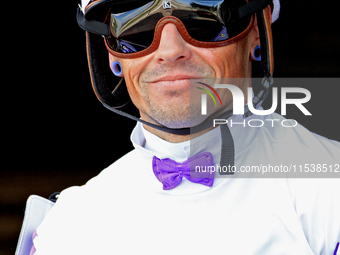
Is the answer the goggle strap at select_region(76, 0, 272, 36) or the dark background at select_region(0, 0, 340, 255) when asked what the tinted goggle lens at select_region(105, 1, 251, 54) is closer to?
the goggle strap at select_region(76, 0, 272, 36)

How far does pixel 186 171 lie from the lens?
158cm

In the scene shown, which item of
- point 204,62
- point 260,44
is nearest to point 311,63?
point 260,44

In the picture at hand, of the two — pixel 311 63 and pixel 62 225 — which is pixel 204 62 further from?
pixel 311 63

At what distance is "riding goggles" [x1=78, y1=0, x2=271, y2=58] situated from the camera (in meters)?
1.54

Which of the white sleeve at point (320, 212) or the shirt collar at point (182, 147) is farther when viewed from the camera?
the shirt collar at point (182, 147)

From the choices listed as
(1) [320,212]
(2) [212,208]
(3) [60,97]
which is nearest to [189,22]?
(2) [212,208]

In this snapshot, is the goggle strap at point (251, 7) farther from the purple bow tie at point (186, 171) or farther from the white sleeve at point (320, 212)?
the white sleeve at point (320, 212)

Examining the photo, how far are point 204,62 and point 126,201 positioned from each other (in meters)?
0.58

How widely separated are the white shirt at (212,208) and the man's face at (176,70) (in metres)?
0.13

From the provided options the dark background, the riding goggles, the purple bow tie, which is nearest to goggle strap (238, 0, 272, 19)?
the riding goggles

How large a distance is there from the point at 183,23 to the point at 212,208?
619mm

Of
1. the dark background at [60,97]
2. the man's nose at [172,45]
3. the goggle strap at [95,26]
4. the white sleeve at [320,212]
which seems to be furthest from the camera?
the dark background at [60,97]

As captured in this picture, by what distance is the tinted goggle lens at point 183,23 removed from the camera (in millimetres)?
1544

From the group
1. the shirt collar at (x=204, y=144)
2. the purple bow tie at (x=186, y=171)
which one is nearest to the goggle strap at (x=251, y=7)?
the shirt collar at (x=204, y=144)
